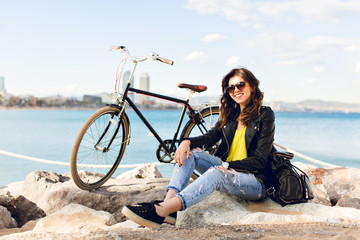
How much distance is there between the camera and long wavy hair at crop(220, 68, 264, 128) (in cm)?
287

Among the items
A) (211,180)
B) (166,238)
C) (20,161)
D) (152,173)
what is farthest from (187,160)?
(20,161)

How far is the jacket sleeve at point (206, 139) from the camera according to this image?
2975 millimetres

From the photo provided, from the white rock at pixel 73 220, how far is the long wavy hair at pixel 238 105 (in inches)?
48.0

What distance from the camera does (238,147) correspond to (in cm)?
292

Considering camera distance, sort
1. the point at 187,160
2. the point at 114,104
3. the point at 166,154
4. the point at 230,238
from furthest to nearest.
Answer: the point at 166,154 < the point at 114,104 < the point at 187,160 < the point at 230,238

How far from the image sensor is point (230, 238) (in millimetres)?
2215

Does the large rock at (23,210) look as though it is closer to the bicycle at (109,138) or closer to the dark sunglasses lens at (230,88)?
the bicycle at (109,138)

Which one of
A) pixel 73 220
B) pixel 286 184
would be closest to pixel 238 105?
pixel 286 184

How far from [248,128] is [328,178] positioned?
82.7 inches

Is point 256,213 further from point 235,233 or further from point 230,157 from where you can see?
point 230,157

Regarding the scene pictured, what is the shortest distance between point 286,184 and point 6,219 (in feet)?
8.54

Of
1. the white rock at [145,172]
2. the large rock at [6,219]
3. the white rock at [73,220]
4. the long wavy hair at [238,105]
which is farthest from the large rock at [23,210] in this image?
the long wavy hair at [238,105]

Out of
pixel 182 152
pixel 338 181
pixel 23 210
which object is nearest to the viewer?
pixel 182 152

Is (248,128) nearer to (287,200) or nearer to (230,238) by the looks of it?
(287,200)
